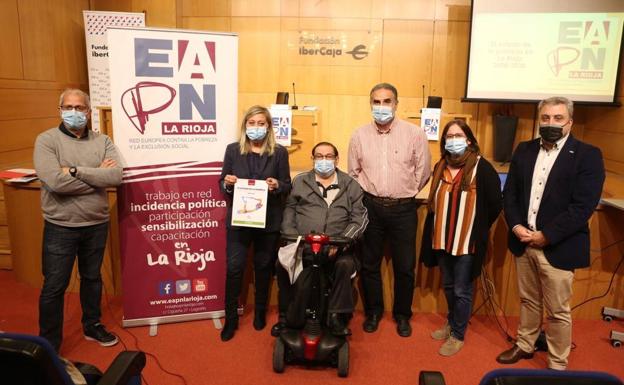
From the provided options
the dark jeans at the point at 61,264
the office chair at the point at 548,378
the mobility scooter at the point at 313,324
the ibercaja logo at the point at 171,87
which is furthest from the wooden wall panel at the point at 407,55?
the office chair at the point at 548,378

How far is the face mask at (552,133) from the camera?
254 centimetres

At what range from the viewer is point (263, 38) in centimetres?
602

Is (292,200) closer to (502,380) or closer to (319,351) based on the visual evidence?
(319,351)

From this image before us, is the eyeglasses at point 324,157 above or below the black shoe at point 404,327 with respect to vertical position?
above

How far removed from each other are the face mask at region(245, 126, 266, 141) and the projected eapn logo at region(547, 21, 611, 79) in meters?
3.86

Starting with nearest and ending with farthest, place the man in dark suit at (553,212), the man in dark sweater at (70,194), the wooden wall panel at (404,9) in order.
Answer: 1. the man in dark suit at (553,212)
2. the man in dark sweater at (70,194)
3. the wooden wall panel at (404,9)

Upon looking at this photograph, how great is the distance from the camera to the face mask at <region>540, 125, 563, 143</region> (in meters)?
2.54

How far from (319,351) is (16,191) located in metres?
2.78

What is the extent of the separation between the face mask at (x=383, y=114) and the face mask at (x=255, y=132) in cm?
74

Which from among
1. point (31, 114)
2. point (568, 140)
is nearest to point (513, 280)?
point (568, 140)

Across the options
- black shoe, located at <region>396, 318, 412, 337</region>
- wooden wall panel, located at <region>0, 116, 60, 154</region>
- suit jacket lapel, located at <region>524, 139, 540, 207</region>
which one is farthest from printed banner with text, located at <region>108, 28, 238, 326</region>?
wooden wall panel, located at <region>0, 116, 60, 154</region>

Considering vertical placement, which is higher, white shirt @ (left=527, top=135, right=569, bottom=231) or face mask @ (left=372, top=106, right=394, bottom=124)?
face mask @ (left=372, top=106, right=394, bottom=124)

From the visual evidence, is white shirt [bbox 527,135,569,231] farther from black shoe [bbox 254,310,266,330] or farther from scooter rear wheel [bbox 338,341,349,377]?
black shoe [bbox 254,310,266,330]

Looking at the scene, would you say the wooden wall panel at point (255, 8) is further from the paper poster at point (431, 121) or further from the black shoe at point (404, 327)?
the black shoe at point (404, 327)
